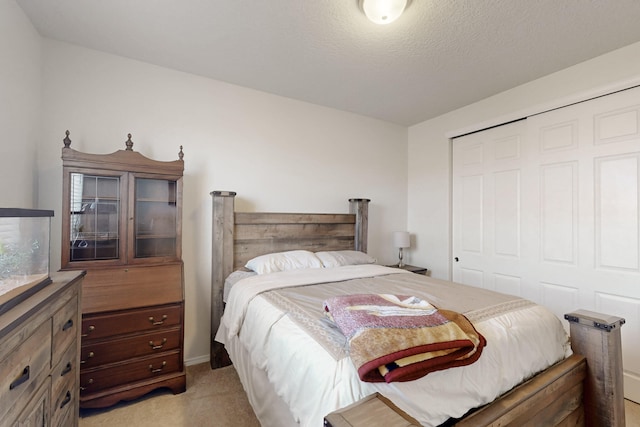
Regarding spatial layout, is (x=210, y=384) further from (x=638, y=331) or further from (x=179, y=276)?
(x=638, y=331)

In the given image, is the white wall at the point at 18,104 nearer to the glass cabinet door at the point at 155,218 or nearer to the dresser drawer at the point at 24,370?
the glass cabinet door at the point at 155,218

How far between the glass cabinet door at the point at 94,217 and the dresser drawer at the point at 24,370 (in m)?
1.11

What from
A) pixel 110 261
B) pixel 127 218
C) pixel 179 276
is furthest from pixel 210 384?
pixel 127 218

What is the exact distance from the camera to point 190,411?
75.7 inches

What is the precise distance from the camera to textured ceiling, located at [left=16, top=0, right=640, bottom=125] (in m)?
1.77

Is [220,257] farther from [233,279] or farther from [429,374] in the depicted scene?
[429,374]

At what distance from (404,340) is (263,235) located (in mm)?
1971

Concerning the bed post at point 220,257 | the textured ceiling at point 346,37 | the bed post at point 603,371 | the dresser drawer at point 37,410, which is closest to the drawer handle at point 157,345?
the bed post at point 220,257

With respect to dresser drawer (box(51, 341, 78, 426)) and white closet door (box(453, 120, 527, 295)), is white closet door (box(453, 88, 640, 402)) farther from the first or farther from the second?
dresser drawer (box(51, 341, 78, 426))

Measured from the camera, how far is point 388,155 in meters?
3.83

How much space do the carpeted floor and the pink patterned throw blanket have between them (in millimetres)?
1228

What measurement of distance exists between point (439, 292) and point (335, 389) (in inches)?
45.0

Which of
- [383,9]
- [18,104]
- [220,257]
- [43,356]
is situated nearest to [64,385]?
[43,356]

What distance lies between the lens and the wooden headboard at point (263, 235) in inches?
98.5
